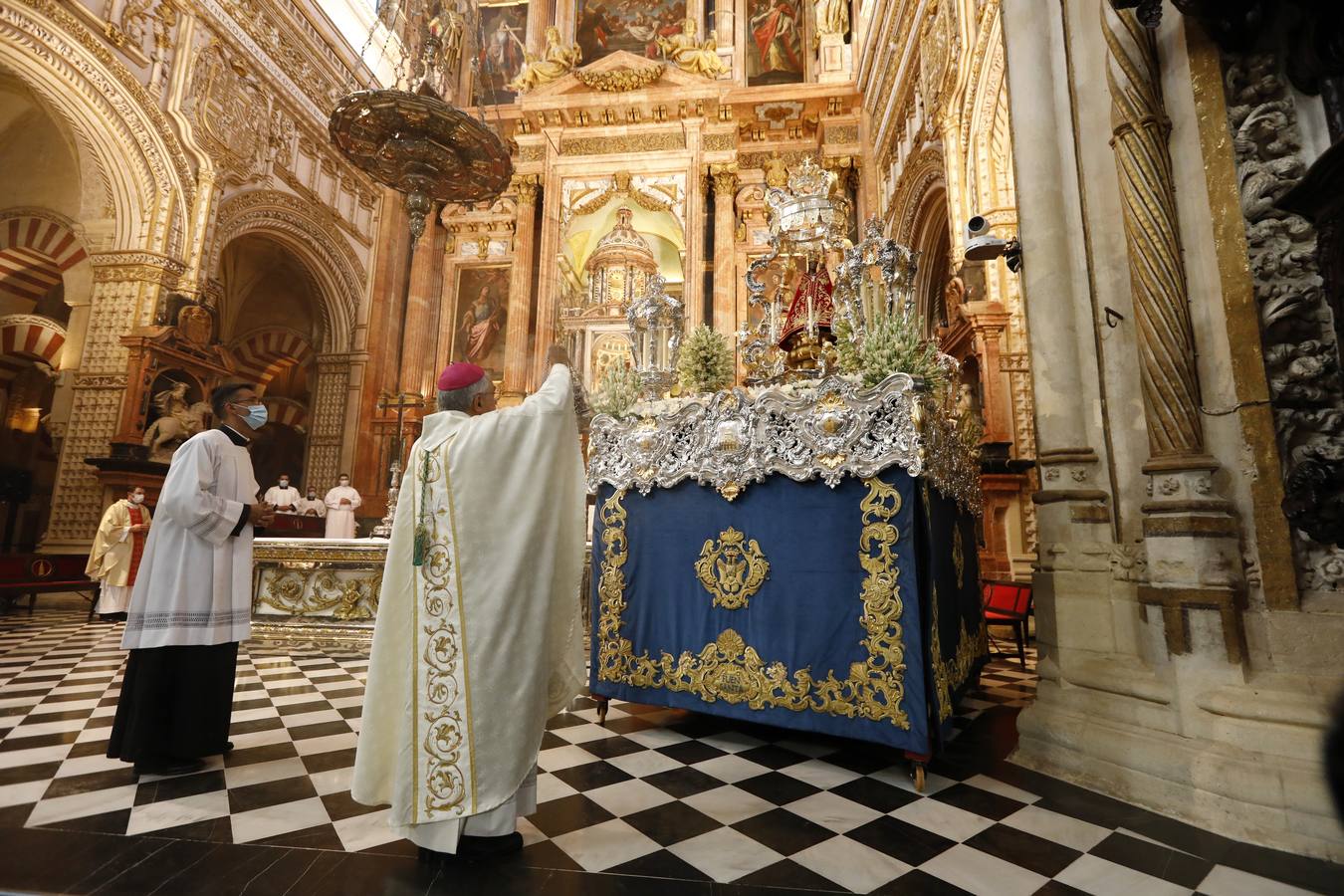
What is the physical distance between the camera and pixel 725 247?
12391 mm

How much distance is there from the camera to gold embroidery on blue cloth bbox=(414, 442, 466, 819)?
1.82 metres

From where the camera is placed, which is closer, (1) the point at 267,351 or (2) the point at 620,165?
(2) the point at 620,165

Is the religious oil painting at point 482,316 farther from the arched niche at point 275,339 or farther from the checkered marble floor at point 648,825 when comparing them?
the checkered marble floor at point 648,825

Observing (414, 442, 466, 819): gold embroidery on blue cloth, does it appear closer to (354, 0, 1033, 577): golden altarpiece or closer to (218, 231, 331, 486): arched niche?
(354, 0, 1033, 577): golden altarpiece

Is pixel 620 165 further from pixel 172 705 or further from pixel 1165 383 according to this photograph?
pixel 172 705

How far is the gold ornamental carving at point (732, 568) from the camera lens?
2941 millimetres

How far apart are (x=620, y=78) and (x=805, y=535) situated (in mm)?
12765

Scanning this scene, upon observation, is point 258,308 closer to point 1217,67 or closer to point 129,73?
point 129,73

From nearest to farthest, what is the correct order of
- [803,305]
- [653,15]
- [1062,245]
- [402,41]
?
[1062,245]
[803,305]
[402,41]
[653,15]

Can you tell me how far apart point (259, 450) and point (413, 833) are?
15659 millimetres

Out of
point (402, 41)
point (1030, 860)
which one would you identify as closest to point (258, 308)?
point (402, 41)

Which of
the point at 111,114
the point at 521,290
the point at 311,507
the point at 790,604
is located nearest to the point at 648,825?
the point at 790,604

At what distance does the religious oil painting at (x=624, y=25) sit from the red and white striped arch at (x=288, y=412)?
32.7 ft

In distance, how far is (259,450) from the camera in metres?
14.8
